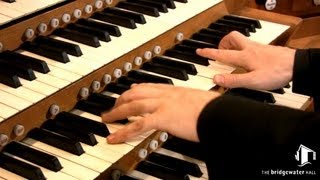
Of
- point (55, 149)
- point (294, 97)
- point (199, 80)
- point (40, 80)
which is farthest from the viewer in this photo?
point (294, 97)

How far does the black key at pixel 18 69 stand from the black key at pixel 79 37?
0.24 metres

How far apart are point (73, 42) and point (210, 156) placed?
2.29 feet

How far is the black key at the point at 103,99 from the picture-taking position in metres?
1.48

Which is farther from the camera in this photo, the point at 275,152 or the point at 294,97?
the point at 294,97

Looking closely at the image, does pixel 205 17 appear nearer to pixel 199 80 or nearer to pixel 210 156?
pixel 199 80

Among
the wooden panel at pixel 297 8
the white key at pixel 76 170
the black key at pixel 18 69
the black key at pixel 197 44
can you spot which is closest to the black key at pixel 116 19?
the black key at pixel 197 44

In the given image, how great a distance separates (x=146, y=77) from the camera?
162 cm

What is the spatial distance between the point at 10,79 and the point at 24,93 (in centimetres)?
6

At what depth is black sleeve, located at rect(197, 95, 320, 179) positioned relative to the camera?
3.35 feet

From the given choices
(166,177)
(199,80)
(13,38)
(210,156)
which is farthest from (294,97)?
(13,38)

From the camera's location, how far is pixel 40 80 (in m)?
1.43

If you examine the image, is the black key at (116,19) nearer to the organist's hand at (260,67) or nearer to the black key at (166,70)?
the black key at (166,70)

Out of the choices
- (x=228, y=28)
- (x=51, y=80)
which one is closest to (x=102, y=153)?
(x=51, y=80)

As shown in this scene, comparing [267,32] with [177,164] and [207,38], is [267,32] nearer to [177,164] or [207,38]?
[207,38]
